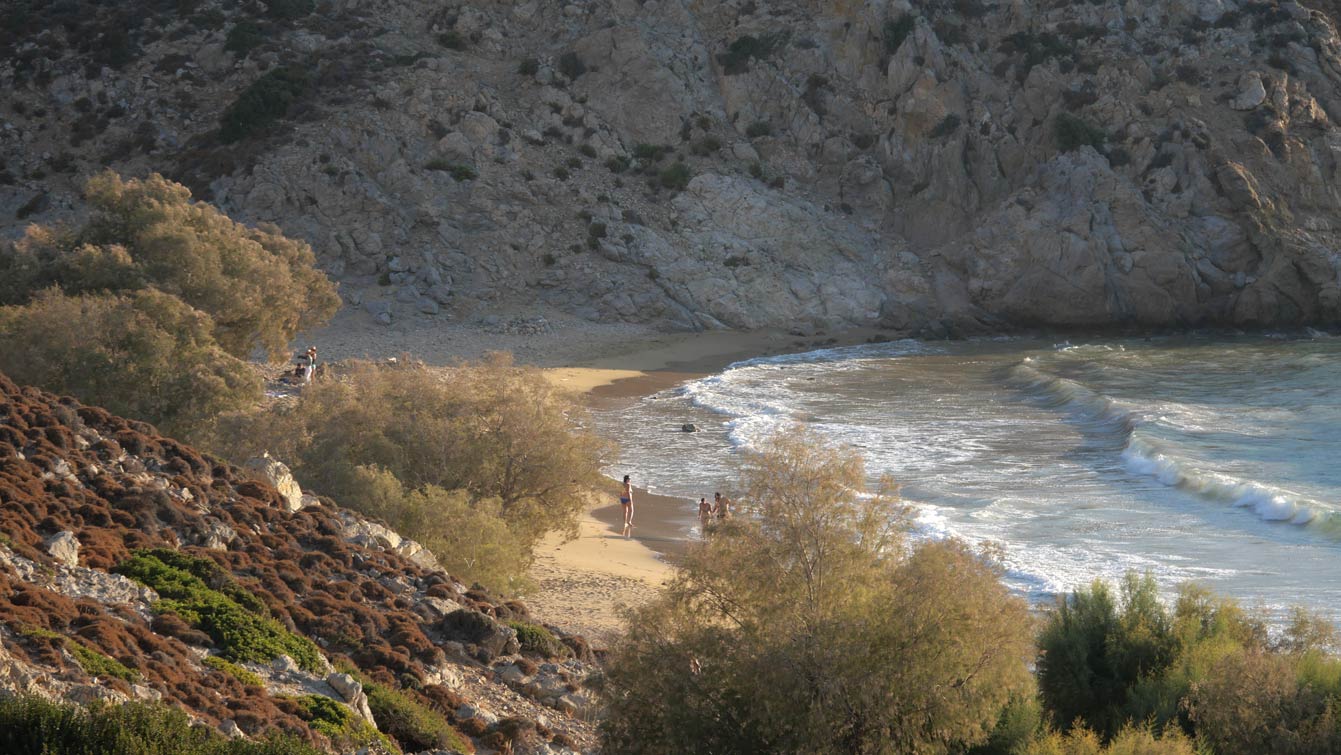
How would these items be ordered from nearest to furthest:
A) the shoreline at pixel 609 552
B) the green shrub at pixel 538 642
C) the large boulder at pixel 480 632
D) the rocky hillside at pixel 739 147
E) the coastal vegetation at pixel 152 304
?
the large boulder at pixel 480 632, the green shrub at pixel 538 642, the shoreline at pixel 609 552, the coastal vegetation at pixel 152 304, the rocky hillside at pixel 739 147

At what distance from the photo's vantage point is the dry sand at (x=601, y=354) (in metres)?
23.0

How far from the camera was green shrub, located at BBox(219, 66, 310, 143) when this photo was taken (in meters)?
53.1

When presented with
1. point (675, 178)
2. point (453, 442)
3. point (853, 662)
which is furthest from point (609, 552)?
point (675, 178)

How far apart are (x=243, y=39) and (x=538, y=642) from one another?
51203 mm

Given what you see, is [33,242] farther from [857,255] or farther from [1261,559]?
[857,255]

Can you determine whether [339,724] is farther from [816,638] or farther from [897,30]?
[897,30]

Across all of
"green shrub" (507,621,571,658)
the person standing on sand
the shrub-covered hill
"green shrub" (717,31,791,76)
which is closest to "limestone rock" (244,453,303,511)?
the shrub-covered hill

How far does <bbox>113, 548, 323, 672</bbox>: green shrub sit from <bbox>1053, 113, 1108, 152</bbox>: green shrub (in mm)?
52304

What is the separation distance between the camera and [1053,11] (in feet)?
208

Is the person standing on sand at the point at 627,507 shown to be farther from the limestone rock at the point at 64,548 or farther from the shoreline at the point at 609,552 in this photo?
the limestone rock at the point at 64,548

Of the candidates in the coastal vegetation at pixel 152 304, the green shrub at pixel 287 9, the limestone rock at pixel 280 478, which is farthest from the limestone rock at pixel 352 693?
the green shrub at pixel 287 9

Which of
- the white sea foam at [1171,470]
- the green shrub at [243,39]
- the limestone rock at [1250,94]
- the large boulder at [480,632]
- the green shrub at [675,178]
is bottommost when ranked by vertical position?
the white sea foam at [1171,470]

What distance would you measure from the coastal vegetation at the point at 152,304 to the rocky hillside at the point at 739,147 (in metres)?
17.8

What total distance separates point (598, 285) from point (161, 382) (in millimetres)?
31440
